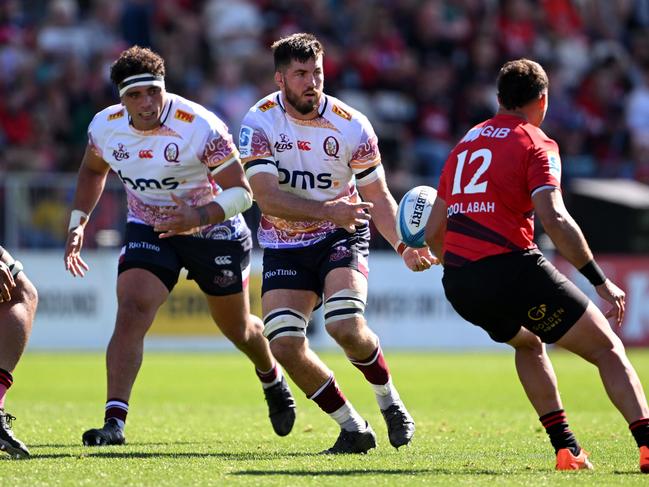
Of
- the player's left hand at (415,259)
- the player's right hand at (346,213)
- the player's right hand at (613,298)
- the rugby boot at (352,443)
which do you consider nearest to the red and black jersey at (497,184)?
the player's right hand at (613,298)

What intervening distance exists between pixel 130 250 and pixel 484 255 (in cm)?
298

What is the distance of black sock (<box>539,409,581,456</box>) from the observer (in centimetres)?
736

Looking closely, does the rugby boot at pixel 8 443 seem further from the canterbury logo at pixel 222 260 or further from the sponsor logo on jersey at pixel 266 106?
the sponsor logo on jersey at pixel 266 106

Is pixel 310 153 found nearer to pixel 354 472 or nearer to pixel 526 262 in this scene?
pixel 526 262

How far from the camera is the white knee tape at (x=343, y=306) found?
8258 mm

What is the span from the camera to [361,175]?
8773 millimetres

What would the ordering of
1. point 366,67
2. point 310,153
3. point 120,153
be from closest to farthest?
1. point 310,153
2. point 120,153
3. point 366,67

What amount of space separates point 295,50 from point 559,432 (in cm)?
309

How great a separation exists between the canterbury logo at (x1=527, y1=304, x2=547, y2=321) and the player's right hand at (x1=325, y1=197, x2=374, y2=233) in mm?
1388

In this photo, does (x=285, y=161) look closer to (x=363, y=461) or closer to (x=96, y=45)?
(x=363, y=461)

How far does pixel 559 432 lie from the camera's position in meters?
7.38

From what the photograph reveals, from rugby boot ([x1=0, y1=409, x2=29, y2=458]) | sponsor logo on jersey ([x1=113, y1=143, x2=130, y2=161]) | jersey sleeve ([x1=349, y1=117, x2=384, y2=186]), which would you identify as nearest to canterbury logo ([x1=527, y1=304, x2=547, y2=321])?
jersey sleeve ([x1=349, y1=117, x2=384, y2=186])

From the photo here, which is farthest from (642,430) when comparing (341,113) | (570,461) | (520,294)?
(341,113)

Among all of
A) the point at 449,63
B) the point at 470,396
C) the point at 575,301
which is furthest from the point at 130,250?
the point at 449,63
